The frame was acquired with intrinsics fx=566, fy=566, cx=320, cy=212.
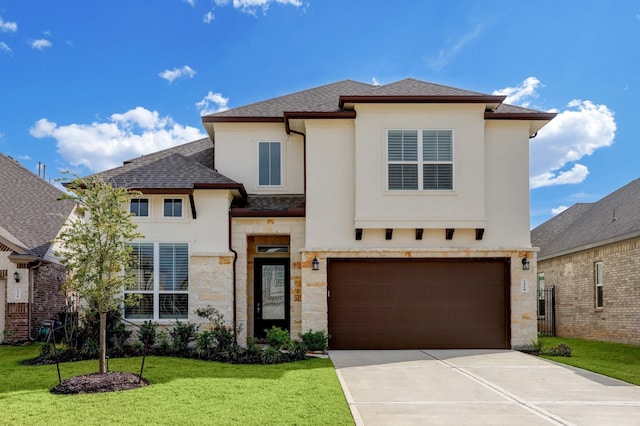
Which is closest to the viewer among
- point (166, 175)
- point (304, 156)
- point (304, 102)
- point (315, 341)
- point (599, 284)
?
point (315, 341)

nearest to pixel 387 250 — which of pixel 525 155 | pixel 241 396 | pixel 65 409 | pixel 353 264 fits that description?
pixel 353 264

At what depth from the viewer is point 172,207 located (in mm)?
13344

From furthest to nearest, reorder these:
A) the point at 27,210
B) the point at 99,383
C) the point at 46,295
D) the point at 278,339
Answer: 1. the point at 27,210
2. the point at 46,295
3. the point at 278,339
4. the point at 99,383

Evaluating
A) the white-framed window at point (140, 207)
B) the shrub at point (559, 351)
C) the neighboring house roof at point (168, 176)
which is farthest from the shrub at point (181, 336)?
the shrub at point (559, 351)

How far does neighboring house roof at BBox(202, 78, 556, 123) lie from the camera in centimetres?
1308

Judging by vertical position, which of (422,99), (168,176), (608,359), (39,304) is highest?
(422,99)

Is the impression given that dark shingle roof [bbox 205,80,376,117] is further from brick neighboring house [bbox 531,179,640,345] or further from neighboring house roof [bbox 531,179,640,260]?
brick neighboring house [bbox 531,179,640,345]

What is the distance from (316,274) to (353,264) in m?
0.93

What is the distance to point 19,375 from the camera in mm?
9844

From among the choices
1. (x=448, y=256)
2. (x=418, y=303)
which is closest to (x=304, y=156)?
(x=448, y=256)

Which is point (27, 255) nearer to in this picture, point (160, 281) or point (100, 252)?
point (160, 281)

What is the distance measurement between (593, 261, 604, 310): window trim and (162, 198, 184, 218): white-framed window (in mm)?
12151

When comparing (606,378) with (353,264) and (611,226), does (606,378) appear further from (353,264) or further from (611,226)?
(611,226)

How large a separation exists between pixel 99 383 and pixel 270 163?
753cm
